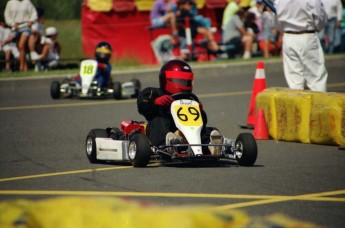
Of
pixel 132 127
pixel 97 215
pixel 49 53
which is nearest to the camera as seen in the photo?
pixel 97 215

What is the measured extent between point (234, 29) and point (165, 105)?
47.5 ft

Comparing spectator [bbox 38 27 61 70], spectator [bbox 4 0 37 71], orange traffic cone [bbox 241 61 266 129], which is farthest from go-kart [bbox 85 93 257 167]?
spectator [bbox 38 27 61 70]

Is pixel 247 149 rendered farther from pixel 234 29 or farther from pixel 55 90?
pixel 234 29

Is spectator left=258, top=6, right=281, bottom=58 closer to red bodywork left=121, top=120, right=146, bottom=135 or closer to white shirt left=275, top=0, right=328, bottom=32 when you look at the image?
white shirt left=275, top=0, right=328, bottom=32

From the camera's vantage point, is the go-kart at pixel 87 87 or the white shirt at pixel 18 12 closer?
the go-kart at pixel 87 87

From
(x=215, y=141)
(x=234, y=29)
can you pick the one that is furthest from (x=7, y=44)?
(x=215, y=141)

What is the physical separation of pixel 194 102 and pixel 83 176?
1.51m

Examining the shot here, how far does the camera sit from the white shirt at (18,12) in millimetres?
22511

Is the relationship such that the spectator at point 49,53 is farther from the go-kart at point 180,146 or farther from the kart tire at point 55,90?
the go-kart at point 180,146

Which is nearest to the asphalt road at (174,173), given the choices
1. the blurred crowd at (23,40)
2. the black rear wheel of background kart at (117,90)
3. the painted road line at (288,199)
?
the painted road line at (288,199)

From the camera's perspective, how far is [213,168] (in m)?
10.4

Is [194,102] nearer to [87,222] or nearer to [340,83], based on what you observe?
[87,222]

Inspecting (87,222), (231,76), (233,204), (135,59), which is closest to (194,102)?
(233,204)

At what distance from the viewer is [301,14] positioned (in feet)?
46.2
